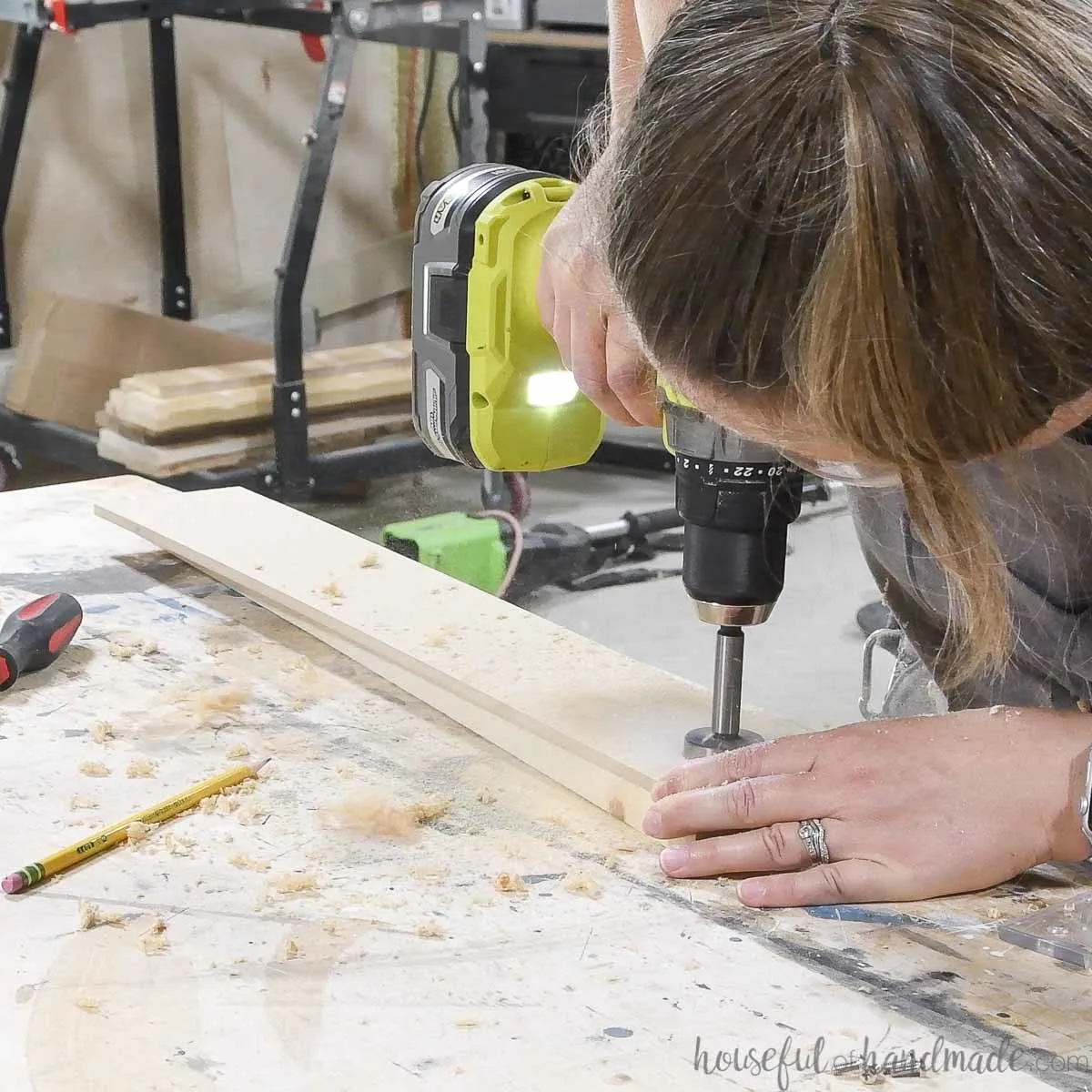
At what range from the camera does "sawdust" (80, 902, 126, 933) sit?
82cm

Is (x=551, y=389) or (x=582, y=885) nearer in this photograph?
(x=582, y=885)

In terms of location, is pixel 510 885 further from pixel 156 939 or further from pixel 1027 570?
pixel 1027 570

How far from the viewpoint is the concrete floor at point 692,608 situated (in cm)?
250

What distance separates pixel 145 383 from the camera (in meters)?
3.08

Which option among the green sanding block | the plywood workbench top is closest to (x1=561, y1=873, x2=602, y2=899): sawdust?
the plywood workbench top

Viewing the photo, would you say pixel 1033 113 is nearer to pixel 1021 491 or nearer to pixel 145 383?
pixel 1021 491

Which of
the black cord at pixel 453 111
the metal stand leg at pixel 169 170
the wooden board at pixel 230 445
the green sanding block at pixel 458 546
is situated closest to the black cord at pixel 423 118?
the black cord at pixel 453 111

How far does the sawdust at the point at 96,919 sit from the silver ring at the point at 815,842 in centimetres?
42

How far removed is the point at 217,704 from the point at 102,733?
0.10m

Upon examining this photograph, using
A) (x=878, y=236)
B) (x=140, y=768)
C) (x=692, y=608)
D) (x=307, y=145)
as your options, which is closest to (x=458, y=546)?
(x=692, y=608)

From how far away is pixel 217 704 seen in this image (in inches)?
45.2

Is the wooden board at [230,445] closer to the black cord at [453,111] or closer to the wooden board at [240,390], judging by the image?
the wooden board at [240,390]

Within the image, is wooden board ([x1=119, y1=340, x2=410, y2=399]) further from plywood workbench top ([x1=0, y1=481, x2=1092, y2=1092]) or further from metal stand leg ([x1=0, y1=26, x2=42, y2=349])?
plywood workbench top ([x1=0, y1=481, x2=1092, y2=1092])

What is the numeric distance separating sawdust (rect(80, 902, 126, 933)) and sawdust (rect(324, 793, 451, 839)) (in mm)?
166
